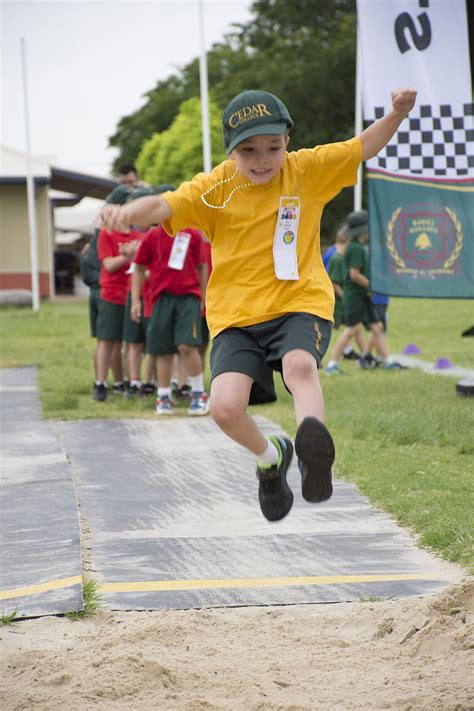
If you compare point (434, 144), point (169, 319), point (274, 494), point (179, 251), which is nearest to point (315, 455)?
point (274, 494)

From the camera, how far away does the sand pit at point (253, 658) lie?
3.52 meters

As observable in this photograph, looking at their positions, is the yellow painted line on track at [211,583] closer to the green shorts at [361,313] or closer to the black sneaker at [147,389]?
the black sneaker at [147,389]

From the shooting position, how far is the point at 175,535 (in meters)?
5.57

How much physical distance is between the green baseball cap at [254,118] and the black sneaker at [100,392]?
7.06 metres

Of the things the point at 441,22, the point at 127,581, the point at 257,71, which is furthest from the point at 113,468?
the point at 257,71

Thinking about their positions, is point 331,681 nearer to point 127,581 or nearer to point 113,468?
point 127,581

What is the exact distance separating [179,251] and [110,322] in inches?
72.7

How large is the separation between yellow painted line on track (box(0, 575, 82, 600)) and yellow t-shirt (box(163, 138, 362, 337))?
128 cm

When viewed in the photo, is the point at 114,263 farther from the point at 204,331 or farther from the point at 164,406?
the point at 164,406

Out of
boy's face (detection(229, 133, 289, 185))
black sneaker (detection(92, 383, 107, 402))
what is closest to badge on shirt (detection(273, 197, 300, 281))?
boy's face (detection(229, 133, 289, 185))

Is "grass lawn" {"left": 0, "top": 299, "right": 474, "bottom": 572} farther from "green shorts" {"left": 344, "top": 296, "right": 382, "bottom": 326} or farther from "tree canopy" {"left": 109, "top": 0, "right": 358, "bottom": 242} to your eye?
"tree canopy" {"left": 109, "top": 0, "right": 358, "bottom": 242}

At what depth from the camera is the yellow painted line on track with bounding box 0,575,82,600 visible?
454 centimetres

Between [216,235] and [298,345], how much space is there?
2.18 feet

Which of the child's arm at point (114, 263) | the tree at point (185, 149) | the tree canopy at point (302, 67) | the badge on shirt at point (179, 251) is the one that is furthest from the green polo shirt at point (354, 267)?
the tree at point (185, 149)
